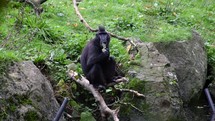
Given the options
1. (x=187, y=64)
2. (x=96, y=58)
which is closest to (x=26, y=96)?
(x=96, y=58)

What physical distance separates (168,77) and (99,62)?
5.06 feet

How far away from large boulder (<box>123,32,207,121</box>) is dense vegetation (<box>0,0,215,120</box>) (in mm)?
355

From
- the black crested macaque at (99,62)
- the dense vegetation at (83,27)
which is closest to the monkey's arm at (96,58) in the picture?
the black crested macaque at (99,62)

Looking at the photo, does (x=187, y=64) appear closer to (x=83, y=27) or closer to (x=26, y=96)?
(x=83, y=27)

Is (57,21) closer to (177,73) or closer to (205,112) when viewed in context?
(177,73)

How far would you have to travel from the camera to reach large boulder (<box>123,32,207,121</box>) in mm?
7680

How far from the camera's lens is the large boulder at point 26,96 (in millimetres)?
5980

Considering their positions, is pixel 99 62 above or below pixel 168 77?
above

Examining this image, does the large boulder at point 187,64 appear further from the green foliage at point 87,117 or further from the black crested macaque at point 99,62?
the green foliage at point 87,117

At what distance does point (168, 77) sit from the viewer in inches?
316

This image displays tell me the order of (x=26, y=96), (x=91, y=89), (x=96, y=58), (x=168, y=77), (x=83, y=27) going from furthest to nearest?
(x=83, y=27), (x=168, y=77), (x=96, y=58), (x=91, y=89), (x=26, y=96)

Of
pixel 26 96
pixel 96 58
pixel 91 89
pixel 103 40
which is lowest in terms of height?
pixel 91 89

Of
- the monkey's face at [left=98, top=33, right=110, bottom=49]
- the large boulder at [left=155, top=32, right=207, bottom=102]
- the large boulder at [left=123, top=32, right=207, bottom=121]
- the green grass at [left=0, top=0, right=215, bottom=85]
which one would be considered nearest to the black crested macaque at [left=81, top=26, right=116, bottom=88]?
the monkey's face at [left=98, top=33, right=110, bottom=49]

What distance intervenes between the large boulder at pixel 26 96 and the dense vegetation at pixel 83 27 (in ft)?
0.90
